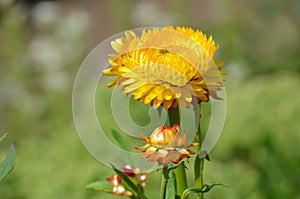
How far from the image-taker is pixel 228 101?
2371 mm

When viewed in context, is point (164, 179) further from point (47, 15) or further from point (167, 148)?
point (47, 15)

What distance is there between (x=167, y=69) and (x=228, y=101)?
176 cm

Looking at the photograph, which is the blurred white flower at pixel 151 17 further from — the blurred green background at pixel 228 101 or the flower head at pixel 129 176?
the flower head at pixel 129 176

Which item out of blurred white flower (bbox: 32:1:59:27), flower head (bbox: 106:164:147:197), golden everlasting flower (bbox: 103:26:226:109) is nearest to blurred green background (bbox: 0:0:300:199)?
blurred white flower (bbox: 32:1:59:27)

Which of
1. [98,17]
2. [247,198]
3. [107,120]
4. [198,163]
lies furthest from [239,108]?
[98,17]

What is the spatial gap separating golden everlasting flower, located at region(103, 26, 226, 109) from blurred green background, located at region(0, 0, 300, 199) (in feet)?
3.41

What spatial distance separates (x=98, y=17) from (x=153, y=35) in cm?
488

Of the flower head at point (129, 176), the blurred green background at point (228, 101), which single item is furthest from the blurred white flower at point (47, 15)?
the flower head at point (129, 176)

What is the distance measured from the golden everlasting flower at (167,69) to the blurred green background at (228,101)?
40.9 inches

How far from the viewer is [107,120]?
93.5 inches

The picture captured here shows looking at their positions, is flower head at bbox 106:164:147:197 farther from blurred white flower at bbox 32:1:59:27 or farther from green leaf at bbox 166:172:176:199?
blurred white flower at bbox 32:1:59:27

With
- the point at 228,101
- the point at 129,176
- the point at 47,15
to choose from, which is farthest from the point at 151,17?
the point at 129,176

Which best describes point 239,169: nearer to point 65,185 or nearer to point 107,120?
point 65,185

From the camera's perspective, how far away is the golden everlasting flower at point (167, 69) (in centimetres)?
63
